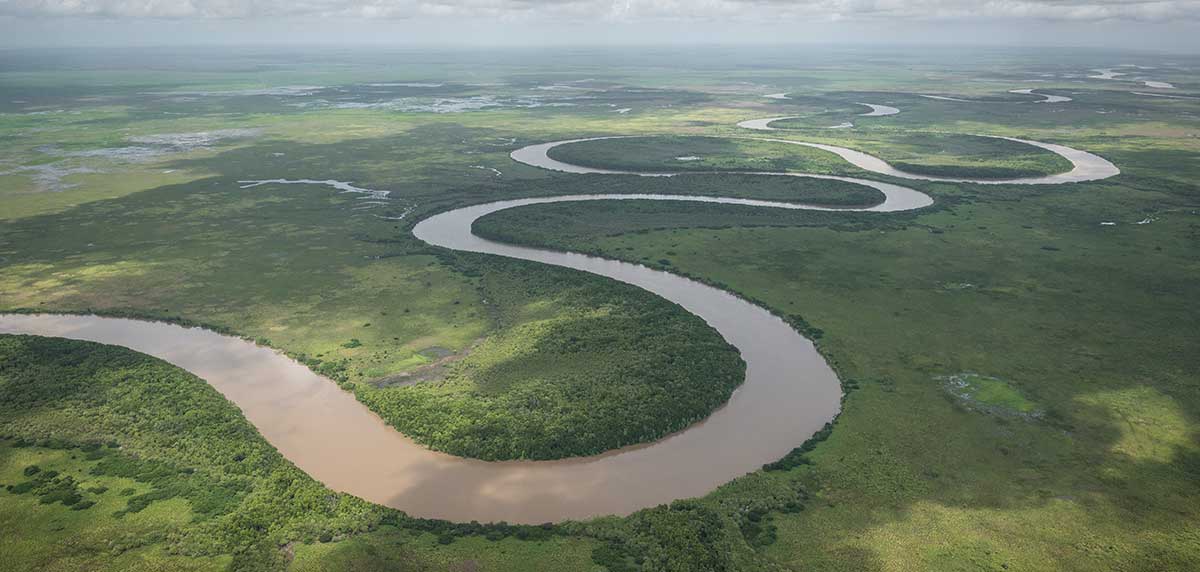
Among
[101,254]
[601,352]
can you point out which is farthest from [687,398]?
[101,254]

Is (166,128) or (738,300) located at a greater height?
(166,128)

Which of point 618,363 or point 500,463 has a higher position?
point 618,363

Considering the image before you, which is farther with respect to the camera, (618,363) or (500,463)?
(618,363)

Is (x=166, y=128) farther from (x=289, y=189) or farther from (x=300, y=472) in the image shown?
(x=300, y=472)

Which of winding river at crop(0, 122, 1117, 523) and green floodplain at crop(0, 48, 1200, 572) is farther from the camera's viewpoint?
winding river at crop(0, 122, 1117, 523)

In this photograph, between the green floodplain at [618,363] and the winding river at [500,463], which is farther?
the winding river at [500,463]
